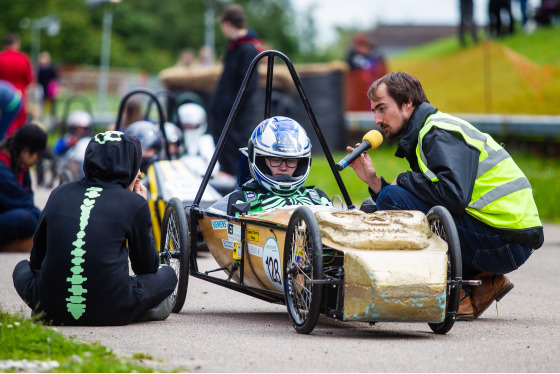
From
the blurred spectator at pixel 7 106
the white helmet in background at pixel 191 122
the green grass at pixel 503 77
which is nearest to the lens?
the blurred spectator at pixel 7 106

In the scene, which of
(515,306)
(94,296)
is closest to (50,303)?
(94,296)

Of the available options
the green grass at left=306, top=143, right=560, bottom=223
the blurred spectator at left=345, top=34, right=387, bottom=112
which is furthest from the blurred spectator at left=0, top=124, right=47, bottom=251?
the blurred spectator at left=345, top=34, right=387, bottom=112

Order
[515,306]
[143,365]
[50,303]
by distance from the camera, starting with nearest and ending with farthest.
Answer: [143,365] < [50,303] < [515,306]

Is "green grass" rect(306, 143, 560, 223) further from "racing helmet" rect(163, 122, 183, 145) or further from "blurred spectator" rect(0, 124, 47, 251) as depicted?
"blurred spectator" rect(0, 124, 47, 251)

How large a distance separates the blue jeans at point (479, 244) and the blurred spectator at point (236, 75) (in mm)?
4621

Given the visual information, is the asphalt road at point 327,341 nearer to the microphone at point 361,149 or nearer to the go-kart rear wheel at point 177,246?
the go-kart rear wheel at point 177,246

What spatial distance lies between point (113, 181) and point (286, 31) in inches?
3114

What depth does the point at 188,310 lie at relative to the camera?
261 inches

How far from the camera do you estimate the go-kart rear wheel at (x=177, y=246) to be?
6.25 m

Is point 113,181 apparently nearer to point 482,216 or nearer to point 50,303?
point 50,303

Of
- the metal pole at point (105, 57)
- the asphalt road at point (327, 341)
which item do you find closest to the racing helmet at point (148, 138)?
the asphalt road at point (327, 341)

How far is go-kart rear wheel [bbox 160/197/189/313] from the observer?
6.25 m

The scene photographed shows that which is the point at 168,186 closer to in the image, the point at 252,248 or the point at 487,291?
the point at 252,248

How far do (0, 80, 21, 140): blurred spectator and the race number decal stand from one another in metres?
7.54
